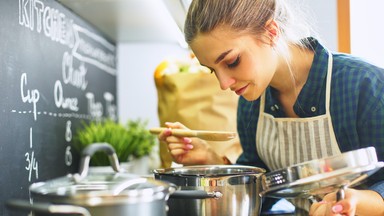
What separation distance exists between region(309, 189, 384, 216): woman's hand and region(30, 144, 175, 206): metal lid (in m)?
0.24

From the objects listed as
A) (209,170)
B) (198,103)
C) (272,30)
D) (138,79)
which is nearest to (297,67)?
(272,30)

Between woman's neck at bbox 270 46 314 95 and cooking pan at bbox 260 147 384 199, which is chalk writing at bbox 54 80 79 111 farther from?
cooking pan at bbox 260 147 384 199

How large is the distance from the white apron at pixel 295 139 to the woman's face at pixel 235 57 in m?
0.15

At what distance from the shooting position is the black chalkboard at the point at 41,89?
1.08m

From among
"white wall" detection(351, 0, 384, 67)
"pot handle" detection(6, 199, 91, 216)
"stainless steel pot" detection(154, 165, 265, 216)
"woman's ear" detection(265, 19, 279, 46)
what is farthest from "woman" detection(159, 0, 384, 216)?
"pot handle" detection(6, 199, 91, 216)

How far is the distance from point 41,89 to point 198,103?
49 centimetres

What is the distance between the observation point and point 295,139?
1091 mm

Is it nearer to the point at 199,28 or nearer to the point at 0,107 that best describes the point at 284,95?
the point at 199,28

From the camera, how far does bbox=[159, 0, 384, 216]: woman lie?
928 millimetres

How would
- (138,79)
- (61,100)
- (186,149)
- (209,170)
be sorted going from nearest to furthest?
A: (209,170) < (186,149) < (61,100) < (138,79)

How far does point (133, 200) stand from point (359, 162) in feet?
1.00

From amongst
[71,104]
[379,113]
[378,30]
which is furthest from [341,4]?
[71,104]

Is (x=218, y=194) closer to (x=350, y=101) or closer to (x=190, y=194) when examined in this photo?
(x=190, y=194)

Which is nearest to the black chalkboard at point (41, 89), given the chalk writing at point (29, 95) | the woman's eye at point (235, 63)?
the chalk writing at point (29, 95)
